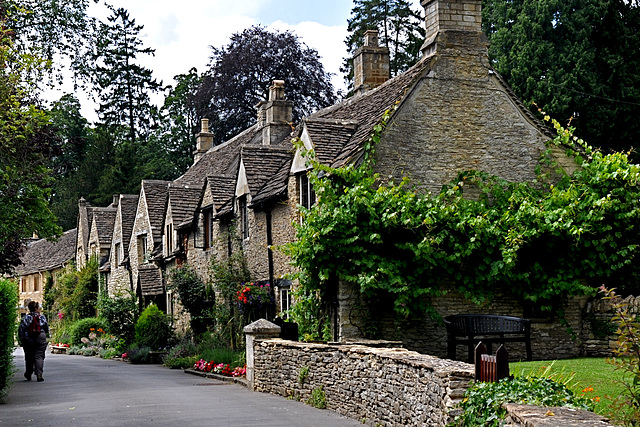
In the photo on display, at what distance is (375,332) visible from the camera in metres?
18.9

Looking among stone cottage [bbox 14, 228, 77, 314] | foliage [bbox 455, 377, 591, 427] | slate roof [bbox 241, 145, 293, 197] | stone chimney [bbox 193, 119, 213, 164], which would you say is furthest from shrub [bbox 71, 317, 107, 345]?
foliage [bbox 455, 377, 591, 427]

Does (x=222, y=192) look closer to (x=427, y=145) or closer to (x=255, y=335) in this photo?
(x=427, y=145)

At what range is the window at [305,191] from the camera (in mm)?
21297

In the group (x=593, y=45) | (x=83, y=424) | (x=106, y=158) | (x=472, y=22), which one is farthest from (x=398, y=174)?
(x=106, y=158)

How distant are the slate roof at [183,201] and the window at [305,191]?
473 inches

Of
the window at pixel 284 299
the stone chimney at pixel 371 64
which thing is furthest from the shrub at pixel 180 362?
the stone chimney at pixel 371 64

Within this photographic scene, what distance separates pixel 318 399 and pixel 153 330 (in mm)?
19680

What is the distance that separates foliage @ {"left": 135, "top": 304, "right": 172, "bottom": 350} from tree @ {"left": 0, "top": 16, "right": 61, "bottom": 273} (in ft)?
43.9

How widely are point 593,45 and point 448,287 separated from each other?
1964 centimetres

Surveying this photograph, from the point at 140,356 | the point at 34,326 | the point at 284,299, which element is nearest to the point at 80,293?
the point at 140,356

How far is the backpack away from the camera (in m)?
19.7

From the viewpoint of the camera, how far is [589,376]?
46.9ft

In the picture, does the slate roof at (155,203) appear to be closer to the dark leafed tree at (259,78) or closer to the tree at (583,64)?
the dark leafed tree at (259,78)

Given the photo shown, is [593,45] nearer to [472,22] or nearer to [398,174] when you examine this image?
[472,22]
